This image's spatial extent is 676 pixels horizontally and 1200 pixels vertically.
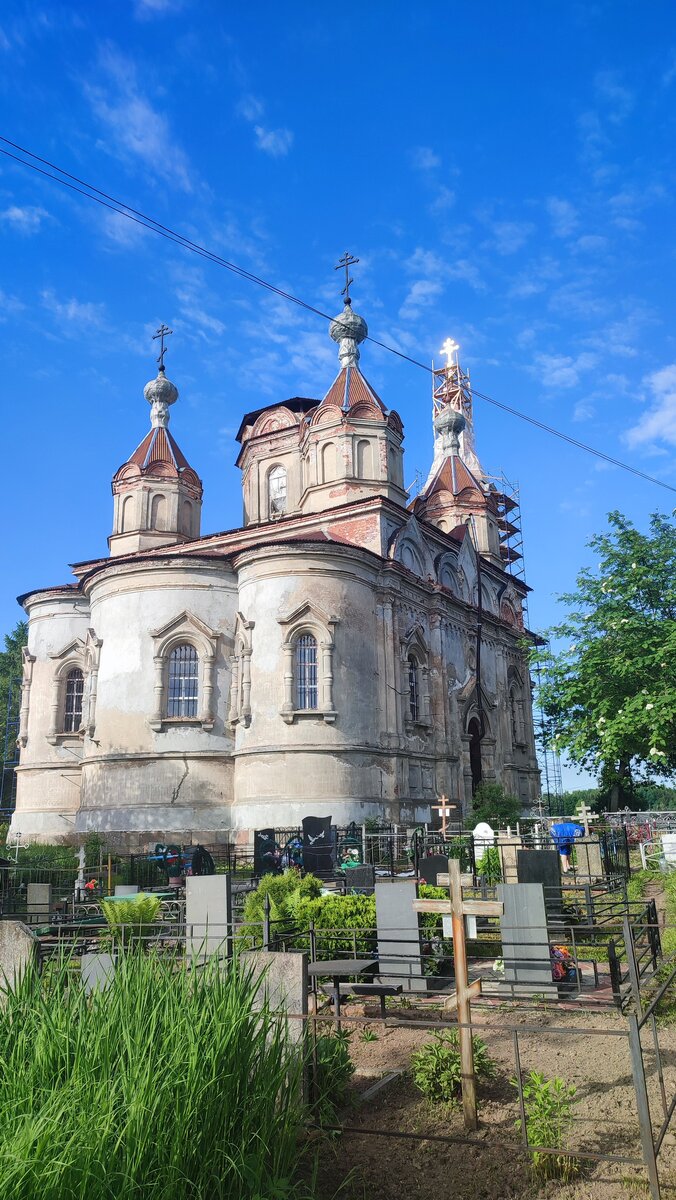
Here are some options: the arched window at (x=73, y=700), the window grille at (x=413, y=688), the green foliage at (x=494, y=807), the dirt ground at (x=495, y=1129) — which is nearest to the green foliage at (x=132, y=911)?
Answer: the dirt ground at (x=495, y=1129)

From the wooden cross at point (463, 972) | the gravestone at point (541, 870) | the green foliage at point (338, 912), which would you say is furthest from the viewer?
the green foliage at point (338, 912)

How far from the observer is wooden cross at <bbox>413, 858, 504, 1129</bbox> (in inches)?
234

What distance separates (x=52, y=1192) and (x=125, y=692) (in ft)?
83.2

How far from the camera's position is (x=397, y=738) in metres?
28.0

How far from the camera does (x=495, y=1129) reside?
235 inches

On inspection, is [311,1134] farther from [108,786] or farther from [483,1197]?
[108,786]

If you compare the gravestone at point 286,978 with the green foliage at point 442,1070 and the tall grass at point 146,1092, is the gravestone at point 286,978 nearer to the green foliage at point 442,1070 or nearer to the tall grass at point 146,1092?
the tall grass at point 146,1092

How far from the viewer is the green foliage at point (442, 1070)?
643 centimetres

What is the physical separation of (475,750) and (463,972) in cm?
2925

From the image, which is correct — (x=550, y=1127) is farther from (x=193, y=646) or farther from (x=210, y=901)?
(x=193, y=646)

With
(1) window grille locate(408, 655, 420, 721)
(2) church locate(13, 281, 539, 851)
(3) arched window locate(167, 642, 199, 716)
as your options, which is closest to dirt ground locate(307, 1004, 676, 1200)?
(2) church locate(13, 281, 539, 851)

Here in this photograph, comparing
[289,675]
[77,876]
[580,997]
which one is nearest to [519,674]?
[289,675]

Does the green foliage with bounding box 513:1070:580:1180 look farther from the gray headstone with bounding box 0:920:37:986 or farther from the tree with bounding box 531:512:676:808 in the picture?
the tree with bounding box 531:512:676:808

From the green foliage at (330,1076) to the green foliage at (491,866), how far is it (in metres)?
10.1
